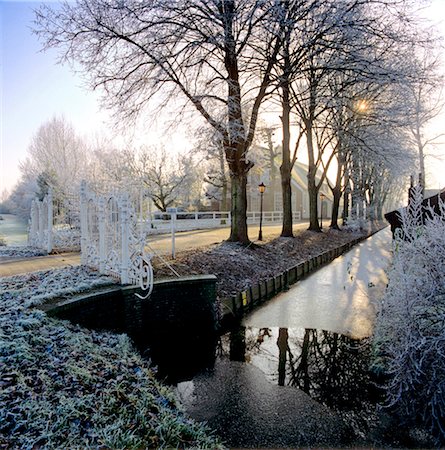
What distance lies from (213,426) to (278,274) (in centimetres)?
602

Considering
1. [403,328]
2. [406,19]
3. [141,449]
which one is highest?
[406,19]

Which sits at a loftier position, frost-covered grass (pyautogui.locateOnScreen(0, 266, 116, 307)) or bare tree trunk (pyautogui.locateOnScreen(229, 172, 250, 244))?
bare tree trunk (pyautogui.locateOnScreen(229, 172, 250, 244))

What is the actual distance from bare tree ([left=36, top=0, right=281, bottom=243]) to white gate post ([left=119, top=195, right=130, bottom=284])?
4.69 metres

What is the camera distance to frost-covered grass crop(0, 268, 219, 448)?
226 cm

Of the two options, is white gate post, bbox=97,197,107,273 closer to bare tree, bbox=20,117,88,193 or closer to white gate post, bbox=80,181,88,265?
white gate post, bbox=80,181,88,265

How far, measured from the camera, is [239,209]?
404 inches

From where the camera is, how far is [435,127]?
23.6m

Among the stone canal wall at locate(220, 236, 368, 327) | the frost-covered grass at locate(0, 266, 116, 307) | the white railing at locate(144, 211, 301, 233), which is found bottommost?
the stone canal wall at locate(220, 236, 368, 327)

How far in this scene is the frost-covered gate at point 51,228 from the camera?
418 inches

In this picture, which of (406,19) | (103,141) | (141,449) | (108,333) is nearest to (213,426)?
(141,449)

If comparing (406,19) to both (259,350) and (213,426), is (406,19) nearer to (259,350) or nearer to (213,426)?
(259,350)

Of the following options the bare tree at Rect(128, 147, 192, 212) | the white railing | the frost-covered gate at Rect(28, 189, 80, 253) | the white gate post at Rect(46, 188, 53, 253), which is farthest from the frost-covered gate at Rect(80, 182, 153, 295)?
the bare tree at Rect(128, 147, 192, 212)

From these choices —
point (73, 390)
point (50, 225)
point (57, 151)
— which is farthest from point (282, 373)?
point (57, 151)

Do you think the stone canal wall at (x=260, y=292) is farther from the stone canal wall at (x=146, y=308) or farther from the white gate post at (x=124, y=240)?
the white gate post at (x=124, y=240)
